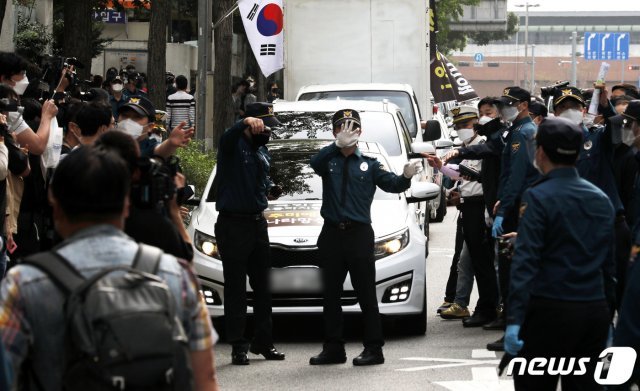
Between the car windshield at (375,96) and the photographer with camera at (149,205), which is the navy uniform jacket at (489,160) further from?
the car windshield at (375,96)

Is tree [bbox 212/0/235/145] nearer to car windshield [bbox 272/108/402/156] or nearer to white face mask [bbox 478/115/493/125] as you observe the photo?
car windshield [bbox 272/108/402/156]

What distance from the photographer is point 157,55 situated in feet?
75.2

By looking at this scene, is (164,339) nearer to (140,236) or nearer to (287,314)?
(140,236)

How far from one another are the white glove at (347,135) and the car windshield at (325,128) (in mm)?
2669

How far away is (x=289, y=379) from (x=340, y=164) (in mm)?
1664

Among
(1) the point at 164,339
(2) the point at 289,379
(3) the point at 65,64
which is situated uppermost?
(3) the point at 65,64

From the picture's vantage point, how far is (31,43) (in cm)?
2936

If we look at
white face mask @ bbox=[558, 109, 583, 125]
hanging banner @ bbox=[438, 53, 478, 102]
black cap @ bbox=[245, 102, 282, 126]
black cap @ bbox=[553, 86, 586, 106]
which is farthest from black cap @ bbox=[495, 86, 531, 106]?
hanging banner @ bbox=[438, 53, 478, 102]

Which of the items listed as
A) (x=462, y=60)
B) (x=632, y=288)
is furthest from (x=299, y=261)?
(x=462, y=60)

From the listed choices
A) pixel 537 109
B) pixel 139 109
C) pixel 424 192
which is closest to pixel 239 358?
pixel 424 192

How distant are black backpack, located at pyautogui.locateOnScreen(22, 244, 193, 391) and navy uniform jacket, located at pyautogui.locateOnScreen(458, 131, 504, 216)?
288 inches

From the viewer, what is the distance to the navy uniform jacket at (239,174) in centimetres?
962

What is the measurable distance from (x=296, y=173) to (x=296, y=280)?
63.2 inches

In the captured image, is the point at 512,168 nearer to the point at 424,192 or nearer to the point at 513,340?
the point at 424,192
